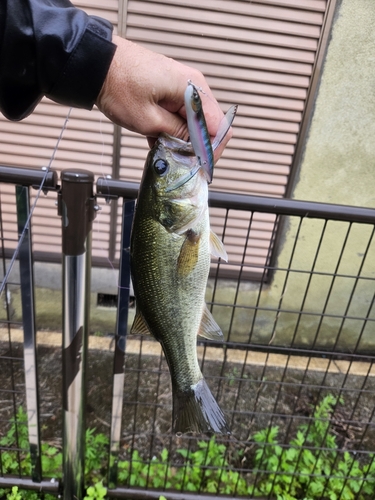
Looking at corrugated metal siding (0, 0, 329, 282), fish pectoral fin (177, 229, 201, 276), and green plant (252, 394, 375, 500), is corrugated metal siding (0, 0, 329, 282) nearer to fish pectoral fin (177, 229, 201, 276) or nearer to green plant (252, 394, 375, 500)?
green plant (252, 394, 375, 500)

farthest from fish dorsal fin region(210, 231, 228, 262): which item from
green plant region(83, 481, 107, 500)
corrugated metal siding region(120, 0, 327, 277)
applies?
corrugated metal siding region(120, 0, 327, 277)

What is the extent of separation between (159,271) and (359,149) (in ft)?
9.92

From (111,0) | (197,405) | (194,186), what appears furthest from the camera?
(111,0)

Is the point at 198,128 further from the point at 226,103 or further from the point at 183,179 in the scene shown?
the point at 226,103

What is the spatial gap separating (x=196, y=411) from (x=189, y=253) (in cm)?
68

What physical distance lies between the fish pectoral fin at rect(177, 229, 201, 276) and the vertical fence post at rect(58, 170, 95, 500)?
25.7 inches

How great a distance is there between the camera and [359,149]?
11.9ft

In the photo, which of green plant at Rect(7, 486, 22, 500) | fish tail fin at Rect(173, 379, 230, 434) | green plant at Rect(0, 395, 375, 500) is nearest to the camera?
fish tail fin at Rect(173, 379, 230, 434)

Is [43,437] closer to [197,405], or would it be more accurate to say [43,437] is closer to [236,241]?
[197,405]

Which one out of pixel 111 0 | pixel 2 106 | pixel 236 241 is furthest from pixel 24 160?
pixel 2 106

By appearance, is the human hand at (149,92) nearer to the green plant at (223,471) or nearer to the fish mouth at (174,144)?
the fish mouth at (174,144)

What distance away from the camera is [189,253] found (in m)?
1.31

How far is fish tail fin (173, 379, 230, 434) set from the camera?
1.56 metres

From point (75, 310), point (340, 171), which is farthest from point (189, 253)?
point (340, 171)
